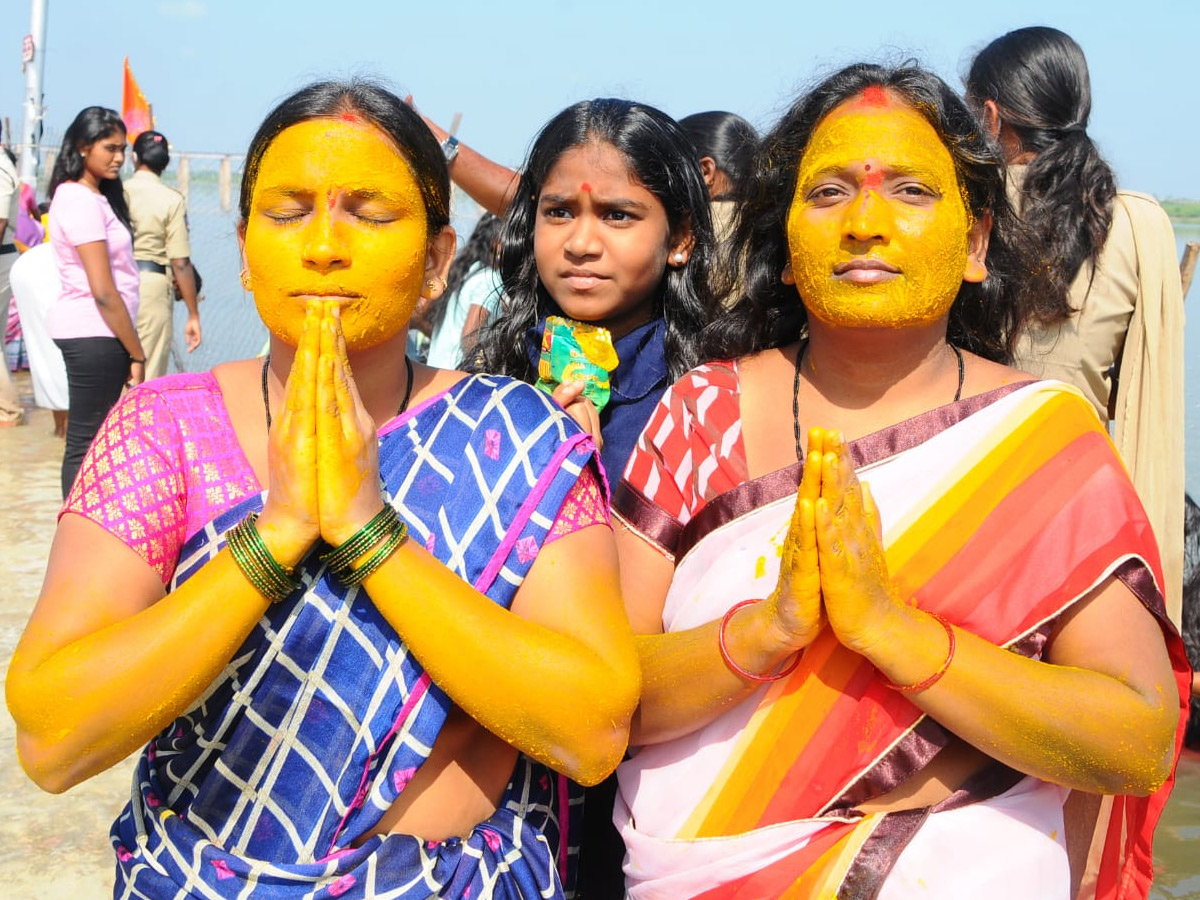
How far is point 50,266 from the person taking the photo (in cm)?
834

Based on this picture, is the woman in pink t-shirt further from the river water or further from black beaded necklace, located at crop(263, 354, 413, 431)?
black beaded necklace, located at crop(263, 354, 413, 431)

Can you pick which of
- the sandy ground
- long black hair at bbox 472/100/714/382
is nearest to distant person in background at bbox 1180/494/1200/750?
long black hair at bbox 472/100/714/382

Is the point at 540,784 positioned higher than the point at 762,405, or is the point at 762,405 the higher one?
the point at 762,405

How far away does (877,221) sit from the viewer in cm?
209

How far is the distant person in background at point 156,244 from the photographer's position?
8.14 metres

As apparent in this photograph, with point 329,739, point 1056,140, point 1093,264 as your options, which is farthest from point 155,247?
point 329,739

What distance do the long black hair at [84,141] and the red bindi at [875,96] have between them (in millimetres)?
5825

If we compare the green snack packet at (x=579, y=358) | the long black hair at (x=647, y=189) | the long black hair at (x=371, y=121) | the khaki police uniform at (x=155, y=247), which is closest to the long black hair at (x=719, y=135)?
the long black hair at (x=647, y=189)

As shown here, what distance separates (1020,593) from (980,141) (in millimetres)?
879

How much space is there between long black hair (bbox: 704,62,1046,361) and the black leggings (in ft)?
17.2

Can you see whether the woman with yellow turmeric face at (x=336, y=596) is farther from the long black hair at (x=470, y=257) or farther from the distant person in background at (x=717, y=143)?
the long black hair at (x=470, y=257)

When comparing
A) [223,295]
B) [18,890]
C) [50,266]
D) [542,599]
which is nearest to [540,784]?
[542,599]

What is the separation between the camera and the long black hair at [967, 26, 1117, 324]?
3.56 meters

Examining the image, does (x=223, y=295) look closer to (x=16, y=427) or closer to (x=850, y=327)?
(x=16, y=427)
